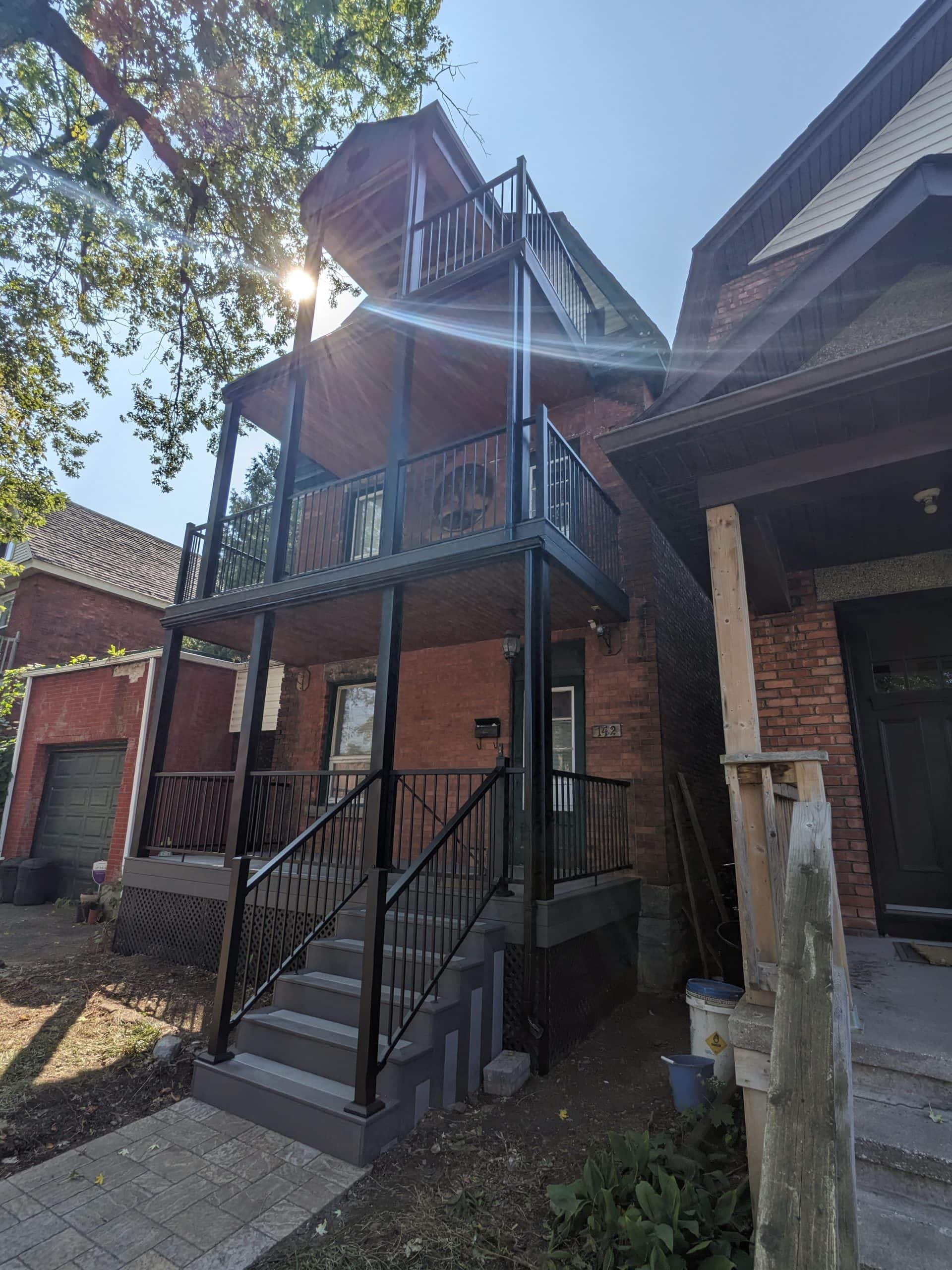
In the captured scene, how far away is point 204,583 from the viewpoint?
7.34 m

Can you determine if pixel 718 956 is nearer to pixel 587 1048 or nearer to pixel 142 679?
pixel 587 1048

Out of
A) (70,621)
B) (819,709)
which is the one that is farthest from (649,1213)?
(70,621)

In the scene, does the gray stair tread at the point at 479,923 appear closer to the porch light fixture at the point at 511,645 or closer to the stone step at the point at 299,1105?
the stone step at the point at 299,1105

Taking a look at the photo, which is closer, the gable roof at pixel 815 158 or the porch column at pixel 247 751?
the gable roof at pixel 815 158

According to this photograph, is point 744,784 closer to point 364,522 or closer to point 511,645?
point 511,645

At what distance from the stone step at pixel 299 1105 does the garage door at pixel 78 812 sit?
25.1 ft

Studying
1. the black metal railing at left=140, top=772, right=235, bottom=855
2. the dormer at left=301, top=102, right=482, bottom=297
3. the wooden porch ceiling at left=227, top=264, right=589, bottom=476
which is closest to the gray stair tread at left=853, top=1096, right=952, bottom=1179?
the black metal railing at left=140, top=772, right=235, bottom=855

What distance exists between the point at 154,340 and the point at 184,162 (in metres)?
2.56

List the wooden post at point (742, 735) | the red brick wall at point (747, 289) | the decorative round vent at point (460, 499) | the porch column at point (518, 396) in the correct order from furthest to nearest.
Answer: the decorative round vent at point (460, 499)
the red brick wall at point (747, 289)
the porch column at point (518, 396)
the wooden post at point (742, 735)

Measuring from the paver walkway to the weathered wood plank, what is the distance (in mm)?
2230

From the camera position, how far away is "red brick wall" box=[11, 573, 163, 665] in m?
13.5

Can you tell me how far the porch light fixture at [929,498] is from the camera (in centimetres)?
357

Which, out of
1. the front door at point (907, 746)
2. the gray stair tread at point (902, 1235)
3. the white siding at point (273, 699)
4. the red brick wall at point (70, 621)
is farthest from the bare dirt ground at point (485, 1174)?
the red brick wall at point (70, 621)

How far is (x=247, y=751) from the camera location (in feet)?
20.5
